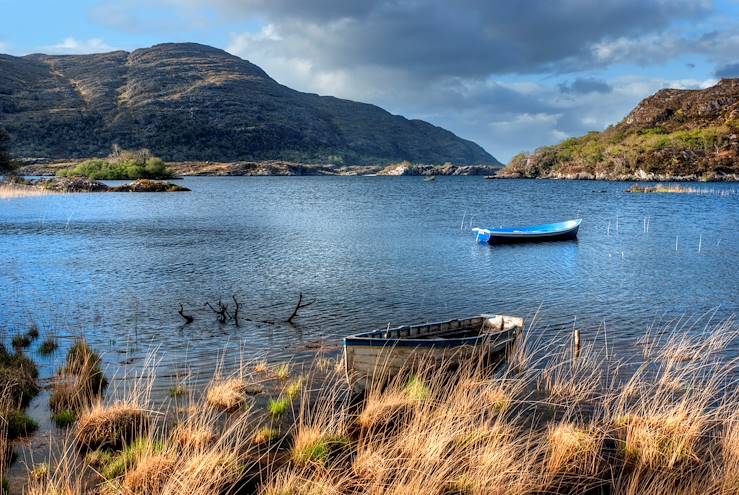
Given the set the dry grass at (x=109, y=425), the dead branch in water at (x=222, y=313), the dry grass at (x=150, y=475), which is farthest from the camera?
the dead branch in water at (x=222, y=313)

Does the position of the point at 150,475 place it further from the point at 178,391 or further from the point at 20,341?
the point at 20,341

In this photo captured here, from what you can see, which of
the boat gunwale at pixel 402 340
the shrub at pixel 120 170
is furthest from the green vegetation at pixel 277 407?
the shrub at pixel 120 170

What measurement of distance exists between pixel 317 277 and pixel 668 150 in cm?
14941

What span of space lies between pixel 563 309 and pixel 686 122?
18717 centimetres

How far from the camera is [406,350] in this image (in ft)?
46.2

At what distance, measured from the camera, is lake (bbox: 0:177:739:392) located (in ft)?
68.1

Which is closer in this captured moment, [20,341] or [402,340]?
[402,340]

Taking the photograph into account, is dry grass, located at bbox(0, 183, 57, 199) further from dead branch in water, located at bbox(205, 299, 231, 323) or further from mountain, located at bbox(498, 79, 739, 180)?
mountain, located at bbox(498, 79, 739, 180)

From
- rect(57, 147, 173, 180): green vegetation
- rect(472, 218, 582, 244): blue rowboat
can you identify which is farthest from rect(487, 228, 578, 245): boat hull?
rect(57, 147, 173, 180): green vegetation

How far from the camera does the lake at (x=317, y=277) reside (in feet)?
68.1

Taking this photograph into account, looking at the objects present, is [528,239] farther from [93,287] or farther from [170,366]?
[170,366]

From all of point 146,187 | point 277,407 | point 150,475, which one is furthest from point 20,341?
point 146,187

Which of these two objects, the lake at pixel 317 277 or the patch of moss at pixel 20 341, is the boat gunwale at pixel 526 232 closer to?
the lake at pixel 317 277

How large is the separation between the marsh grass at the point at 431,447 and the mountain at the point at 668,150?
149 metres
